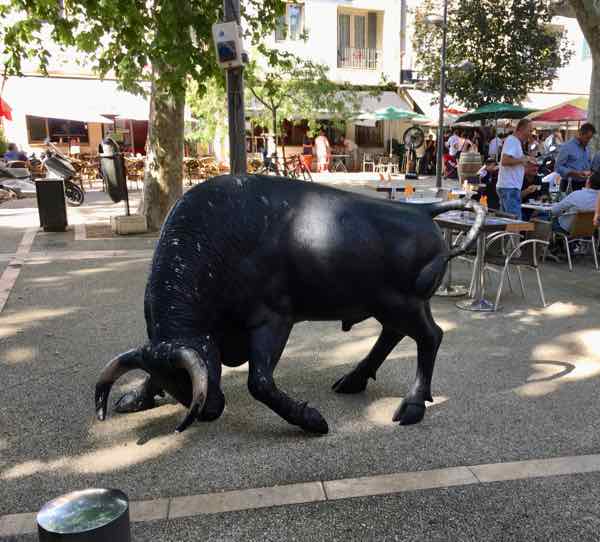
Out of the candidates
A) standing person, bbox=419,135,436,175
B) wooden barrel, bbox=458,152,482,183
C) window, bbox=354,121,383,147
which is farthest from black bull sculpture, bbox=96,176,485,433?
window, bbox=354,121,383,147

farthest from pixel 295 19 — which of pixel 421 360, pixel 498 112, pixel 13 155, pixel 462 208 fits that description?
pixel 421 360

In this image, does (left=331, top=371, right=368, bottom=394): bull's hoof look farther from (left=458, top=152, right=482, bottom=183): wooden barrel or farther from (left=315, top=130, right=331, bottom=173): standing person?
(left=315, top=130, right=331, bottom=173): standing person

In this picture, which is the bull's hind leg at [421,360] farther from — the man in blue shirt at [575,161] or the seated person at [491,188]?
the man in blue shirt at [575,161]

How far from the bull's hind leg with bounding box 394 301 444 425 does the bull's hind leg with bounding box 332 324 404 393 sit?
1.00ft

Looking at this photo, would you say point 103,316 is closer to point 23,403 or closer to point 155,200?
point 23,403

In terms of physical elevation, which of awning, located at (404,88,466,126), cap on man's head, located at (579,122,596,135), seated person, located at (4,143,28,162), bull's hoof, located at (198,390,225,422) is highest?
awning, located at (404,88,466,126)

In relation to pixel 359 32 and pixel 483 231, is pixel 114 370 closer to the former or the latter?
pixel 483 231

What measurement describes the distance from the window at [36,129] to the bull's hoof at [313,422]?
73.8ft

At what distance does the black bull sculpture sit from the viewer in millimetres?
2877

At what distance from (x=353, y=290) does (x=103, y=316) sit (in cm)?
327

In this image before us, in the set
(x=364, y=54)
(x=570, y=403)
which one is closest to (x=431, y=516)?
(x=570, y=403)

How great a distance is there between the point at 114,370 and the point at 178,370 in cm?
50

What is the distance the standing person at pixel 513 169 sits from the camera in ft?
23.5

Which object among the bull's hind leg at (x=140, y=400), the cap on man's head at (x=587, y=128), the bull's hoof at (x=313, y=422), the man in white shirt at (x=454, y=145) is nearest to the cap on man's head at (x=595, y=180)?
the cap on man's head at (x=587, y=128)
